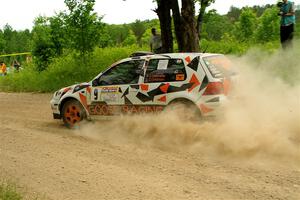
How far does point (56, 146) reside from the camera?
26.7 ft

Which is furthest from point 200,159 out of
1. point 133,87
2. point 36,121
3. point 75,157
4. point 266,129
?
point 36,121

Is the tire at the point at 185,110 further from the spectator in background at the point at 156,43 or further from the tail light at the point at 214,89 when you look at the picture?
the spectator in background at the point at 156,43

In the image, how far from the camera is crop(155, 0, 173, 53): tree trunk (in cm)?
1658

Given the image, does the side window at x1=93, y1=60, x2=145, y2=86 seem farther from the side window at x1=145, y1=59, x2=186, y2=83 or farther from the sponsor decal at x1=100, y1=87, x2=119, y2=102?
the side window at x1=145, y1=59, x2=186, y2=83

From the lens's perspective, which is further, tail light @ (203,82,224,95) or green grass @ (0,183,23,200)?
tail light @ (203,82,224,95)

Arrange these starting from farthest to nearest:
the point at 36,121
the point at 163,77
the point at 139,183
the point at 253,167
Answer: the point at 36,121
the point at 163,77
the point at 253,167
the point at 139,183

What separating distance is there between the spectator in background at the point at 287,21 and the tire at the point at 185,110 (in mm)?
5820

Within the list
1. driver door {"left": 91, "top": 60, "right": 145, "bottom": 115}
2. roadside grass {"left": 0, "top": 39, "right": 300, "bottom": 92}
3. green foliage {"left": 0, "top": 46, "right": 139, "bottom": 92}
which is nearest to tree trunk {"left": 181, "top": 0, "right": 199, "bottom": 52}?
roadside grass {"left": 0, "top": 39, "right": 300, "bottom": 92}

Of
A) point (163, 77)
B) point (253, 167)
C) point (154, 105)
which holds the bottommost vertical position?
point (253, 167)

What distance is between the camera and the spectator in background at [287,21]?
1250cm

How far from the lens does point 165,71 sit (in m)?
8.78

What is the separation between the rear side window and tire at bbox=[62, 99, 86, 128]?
3245mm

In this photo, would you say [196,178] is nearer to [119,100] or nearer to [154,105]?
[154,105]

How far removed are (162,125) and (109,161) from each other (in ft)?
5.94
